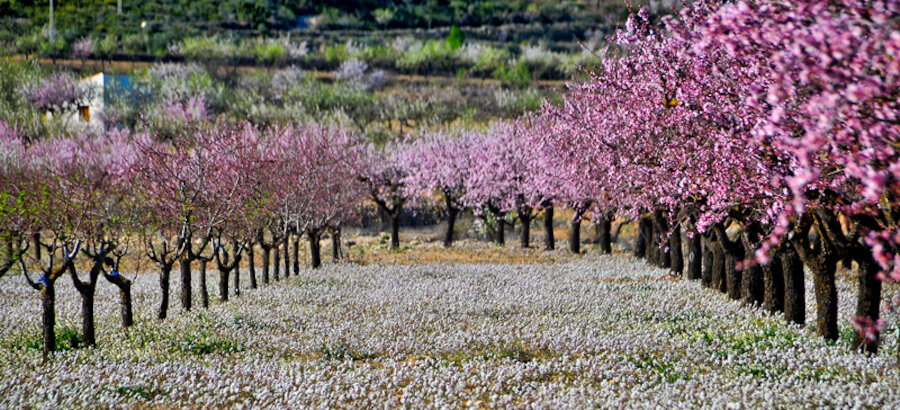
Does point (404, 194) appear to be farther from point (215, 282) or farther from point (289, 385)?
point (289, 385)

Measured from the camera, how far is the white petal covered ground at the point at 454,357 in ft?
38.0

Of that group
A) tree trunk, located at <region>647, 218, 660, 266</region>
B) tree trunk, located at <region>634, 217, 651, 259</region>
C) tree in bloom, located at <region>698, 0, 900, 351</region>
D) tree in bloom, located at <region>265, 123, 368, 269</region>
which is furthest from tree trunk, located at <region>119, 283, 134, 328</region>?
tree trunk, located at <region>634, 217, 651, 259</region>

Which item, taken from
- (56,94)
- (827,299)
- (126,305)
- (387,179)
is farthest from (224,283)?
(56,94)

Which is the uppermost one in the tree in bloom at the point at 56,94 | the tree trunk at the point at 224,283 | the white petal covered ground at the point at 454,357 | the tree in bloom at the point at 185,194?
the tree in bloom at the point at 56,94

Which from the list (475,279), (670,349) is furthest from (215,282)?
(670,349)

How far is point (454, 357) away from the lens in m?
14.7

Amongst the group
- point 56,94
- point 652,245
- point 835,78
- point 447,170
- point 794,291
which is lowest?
point 652,245

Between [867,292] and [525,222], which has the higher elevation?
[525,222]

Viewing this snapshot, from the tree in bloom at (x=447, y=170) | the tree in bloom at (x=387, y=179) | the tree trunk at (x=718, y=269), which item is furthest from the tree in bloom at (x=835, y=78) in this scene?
the tree in bloom at (x=387, y=179)

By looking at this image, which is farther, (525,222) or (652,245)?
(525,222)

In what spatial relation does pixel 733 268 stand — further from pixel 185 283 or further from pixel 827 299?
pixel 185 283

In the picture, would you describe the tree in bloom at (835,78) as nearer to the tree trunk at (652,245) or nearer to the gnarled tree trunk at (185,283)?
the gnarled tree trunk at (185,283)

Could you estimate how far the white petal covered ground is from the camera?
1159 centimetres

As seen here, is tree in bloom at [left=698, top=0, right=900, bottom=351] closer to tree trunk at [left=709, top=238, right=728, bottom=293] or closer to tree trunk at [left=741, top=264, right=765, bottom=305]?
tree trunk at [left=741, top=264, right=765, bottom=305]
